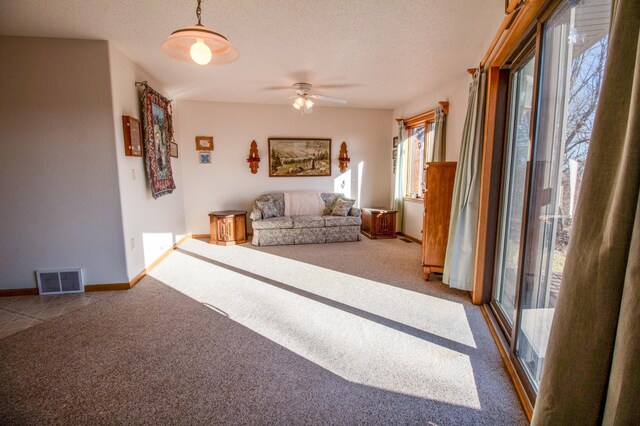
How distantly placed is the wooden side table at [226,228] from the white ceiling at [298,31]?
85.3 inches

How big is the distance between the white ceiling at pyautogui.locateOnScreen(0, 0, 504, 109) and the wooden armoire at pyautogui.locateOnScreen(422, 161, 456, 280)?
1266mm

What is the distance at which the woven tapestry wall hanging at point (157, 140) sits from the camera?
12.2 ft

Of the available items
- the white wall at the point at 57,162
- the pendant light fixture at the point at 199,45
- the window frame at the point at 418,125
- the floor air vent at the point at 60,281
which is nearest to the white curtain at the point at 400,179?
the window frame at the point at 418,125

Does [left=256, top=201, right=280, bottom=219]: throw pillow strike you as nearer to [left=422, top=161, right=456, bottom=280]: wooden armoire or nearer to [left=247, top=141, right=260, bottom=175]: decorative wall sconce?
[left=247, top=141, right=260, bottom=175]: decorative wall sconce

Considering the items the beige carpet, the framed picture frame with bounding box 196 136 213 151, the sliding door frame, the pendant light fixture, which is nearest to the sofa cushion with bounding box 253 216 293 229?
the framed picture frame with bounding box 196 136 213 151

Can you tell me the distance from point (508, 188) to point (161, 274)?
381 centimetres

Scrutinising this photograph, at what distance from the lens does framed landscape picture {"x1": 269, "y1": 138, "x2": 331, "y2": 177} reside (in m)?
5.91

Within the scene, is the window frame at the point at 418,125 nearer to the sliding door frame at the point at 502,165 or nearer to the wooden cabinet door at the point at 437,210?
the wooden cabinet door at the point at 437,210

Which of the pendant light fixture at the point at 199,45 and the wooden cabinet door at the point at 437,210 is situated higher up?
the pendant light fixture at the point at 199,45

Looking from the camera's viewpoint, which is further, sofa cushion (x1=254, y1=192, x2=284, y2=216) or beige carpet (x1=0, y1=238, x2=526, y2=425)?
sofa cushion (x1=254, y1=192, x2=284, y2=216)

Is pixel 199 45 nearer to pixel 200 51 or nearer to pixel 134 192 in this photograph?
pixel 200 51

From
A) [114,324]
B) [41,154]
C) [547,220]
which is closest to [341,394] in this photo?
[547,220]

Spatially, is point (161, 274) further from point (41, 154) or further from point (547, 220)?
point (547, 220)

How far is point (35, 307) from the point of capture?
2.86m
